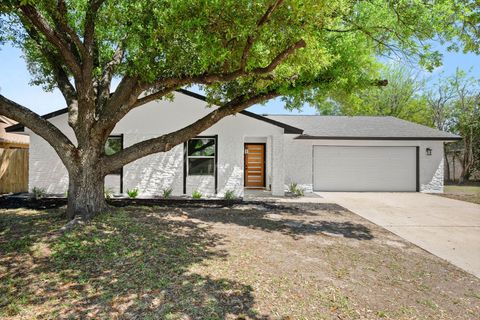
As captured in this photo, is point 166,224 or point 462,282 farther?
point 166,224

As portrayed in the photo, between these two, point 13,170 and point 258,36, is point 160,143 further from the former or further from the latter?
point 13,170

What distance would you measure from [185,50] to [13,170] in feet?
35.1

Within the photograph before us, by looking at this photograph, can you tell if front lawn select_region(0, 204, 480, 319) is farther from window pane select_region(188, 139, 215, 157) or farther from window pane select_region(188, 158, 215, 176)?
window pane select_region(188, 139, 215, 157)

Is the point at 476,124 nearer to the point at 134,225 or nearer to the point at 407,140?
the point at 407,140

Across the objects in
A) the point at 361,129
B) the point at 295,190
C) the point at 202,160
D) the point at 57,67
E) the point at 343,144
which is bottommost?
the point at 295,190

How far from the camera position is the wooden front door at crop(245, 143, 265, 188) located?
15.3 m

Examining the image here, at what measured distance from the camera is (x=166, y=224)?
6.73 meters

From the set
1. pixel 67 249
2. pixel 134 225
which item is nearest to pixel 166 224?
pixel 134 225

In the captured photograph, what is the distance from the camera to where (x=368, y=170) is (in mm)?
15383

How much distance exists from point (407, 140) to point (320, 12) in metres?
12.4

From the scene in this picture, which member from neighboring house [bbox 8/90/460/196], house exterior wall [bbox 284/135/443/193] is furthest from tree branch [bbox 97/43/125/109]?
house exterior wall [bbox 284/135/443/193]

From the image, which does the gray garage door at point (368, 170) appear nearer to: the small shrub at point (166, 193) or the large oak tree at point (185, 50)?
the large oak tree at point (185, 50)

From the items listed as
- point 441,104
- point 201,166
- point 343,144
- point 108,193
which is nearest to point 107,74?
point 108,193

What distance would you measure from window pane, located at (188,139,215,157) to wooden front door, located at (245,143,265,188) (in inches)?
140
